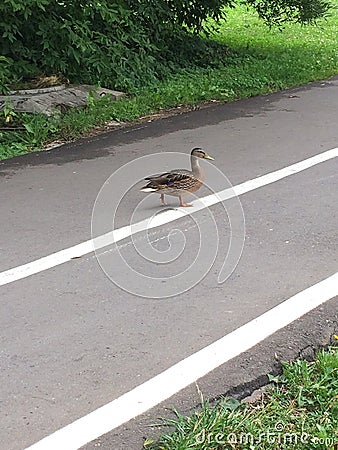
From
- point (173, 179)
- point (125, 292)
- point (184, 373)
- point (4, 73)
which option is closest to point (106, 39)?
point (4, 73)

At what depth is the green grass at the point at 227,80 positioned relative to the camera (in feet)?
30.3

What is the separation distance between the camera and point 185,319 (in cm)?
457

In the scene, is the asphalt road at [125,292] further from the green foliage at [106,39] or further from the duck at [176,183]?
the green foliage at [106,39]

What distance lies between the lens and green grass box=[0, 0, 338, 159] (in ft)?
30.3

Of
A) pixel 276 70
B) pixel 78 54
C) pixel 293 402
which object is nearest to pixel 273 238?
pixel 293 402

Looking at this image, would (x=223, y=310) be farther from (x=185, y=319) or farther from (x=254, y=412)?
(x=254, y=412)

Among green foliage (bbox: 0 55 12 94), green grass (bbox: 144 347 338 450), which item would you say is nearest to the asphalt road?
green grass (bbox: 144 347 338 450)

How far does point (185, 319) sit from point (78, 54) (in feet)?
23.6

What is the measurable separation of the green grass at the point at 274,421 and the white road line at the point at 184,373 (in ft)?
0.76

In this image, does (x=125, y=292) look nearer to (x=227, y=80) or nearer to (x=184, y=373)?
(x=184, y=373)

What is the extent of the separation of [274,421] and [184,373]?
2.05 feet

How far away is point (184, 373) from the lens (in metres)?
3.97

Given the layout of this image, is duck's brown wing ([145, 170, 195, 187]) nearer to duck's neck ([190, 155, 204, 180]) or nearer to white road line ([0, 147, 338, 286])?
duck's neck ([190, 155, 204, 180])

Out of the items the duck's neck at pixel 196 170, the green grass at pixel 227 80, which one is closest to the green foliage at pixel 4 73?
the green grass at pixel 227 80
